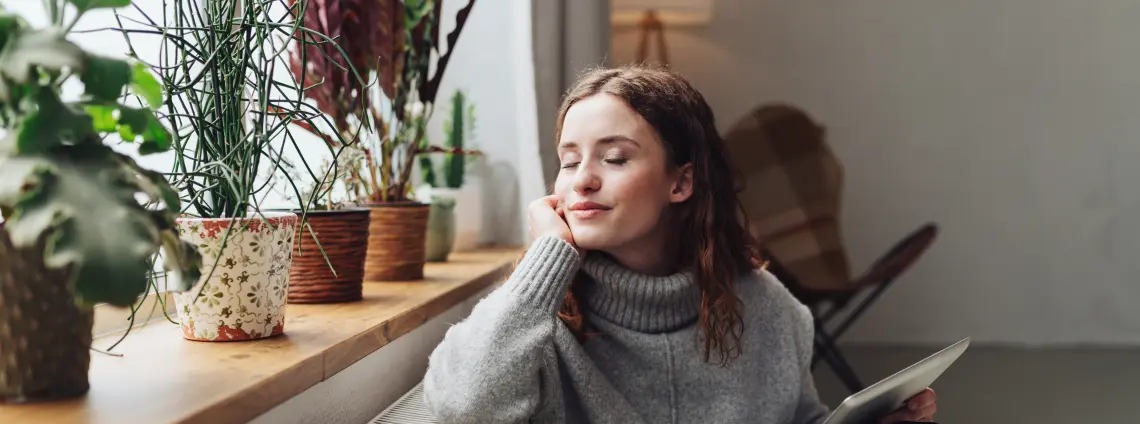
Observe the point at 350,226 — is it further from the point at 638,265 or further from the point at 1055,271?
the point at 1055,271

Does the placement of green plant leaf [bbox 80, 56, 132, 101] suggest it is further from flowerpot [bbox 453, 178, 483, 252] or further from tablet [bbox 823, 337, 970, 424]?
flowerpot [bbox 453, 178, 483, 252]

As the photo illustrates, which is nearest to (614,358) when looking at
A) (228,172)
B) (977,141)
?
(228,172)

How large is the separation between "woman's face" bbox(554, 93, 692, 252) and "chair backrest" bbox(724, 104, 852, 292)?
213 centimetres

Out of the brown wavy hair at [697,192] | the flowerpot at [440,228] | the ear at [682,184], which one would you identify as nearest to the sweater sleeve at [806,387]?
the brown wavy hair at [697,192]

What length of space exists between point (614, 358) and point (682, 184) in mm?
239

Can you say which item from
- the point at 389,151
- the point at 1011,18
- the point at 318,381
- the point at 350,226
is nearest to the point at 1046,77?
the point at 1011,18

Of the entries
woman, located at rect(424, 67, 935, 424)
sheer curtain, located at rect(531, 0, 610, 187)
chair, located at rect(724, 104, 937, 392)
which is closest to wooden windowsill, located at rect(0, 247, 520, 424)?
woman, located at rect(424, 67, 935, 424)

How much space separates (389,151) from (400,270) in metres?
0.22

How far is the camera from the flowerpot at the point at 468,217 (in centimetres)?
202

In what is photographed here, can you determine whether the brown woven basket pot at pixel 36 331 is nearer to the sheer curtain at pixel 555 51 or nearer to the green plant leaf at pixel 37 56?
the green plant leaf at pixel 37 56

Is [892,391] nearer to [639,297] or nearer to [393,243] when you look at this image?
[639,297]

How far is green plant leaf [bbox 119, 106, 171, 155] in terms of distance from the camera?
604mm

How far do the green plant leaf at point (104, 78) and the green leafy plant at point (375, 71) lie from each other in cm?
69

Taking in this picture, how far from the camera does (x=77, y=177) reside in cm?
53
